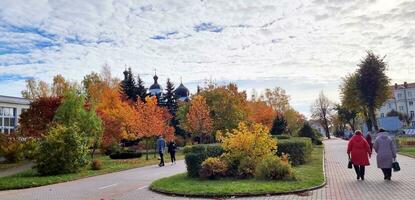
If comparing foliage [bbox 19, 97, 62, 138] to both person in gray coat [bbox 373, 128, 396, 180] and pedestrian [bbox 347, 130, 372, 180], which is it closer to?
pedestrian [bbox 347, 130, 372, 180]

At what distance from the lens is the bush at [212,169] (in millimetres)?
14914

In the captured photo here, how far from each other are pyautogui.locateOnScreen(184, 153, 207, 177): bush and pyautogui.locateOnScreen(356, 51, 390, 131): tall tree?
30.2 m

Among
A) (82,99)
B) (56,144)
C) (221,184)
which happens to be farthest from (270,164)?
(82,99)

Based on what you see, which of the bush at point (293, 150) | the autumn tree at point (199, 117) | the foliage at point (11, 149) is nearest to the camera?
the bush at point (293, 150)

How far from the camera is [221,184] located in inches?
525

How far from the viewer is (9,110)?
68.5 metres

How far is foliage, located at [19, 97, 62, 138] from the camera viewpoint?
34.4 metres

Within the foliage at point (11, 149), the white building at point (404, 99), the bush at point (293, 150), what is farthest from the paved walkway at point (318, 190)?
the white building at point (404, 99)

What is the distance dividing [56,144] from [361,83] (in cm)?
3059

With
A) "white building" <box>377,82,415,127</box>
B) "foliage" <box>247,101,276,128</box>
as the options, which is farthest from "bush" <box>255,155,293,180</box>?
"white building" <box>377,82,415,127</box>

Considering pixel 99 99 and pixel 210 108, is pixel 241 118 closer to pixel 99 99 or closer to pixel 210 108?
pixel 210 108

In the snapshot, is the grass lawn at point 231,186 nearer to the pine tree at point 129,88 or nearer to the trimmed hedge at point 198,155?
the trimmed hedge at point 198,155

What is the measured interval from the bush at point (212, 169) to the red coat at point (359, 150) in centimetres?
443

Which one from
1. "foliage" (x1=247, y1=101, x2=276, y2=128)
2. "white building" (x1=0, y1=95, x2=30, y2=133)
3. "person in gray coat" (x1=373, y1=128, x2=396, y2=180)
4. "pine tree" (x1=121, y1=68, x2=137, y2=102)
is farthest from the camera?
"white building" (x1=0, y1=95, x2=30, y2=133)
